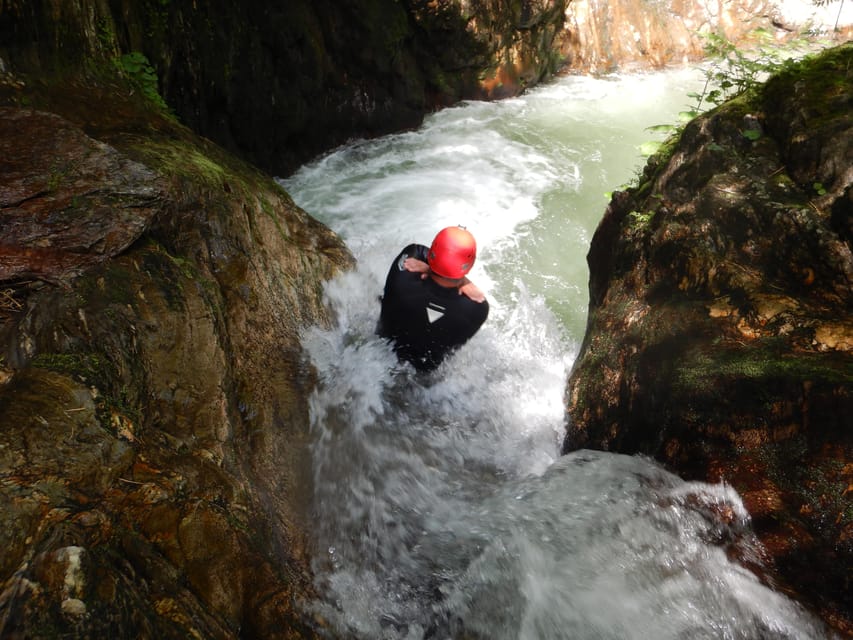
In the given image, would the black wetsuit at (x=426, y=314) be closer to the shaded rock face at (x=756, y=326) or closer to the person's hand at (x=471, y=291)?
the person's hand at (x=471, y=291)

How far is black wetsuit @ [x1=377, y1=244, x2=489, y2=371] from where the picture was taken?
12.8 feet

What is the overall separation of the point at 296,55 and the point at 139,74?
338cm

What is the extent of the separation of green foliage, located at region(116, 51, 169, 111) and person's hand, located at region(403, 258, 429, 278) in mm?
2576

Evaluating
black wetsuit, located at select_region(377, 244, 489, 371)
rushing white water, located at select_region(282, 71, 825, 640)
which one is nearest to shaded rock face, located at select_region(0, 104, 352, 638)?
rushing white water, located at select_region(282, 71, 825, 640)

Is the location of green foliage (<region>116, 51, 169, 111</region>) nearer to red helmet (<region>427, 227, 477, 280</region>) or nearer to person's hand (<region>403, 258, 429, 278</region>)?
person's hand (<region>403, 258, 429, 278</region>)

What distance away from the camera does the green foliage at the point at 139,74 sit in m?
4.29

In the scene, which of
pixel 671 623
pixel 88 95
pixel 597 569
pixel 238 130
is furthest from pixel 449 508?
pixel 238 130

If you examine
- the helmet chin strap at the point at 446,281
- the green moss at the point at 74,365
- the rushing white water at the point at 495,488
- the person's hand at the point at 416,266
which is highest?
the green moss at the point at 74,365

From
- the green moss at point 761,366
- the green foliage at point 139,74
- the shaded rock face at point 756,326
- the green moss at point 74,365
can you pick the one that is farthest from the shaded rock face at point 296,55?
the green moss at point 761,366

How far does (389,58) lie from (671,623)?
881 cm

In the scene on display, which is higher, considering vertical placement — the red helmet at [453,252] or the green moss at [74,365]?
the green moss at [74,365]

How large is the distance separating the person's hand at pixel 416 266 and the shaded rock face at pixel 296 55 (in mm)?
2856

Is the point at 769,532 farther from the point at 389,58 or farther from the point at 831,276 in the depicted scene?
the point at 389,58

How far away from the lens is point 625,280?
13.3 ft
